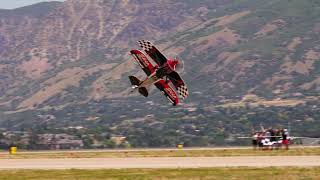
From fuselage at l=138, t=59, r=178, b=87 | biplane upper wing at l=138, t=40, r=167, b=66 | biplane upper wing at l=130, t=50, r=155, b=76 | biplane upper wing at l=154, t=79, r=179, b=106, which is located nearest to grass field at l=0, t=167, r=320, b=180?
fuselage at l=138, t=59, r=178, b=87

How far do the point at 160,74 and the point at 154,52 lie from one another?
9.95 feet

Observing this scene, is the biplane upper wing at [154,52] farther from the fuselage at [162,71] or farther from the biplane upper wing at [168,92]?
the biplane upper wing at [168,92]

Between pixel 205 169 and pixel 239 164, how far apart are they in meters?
6.20

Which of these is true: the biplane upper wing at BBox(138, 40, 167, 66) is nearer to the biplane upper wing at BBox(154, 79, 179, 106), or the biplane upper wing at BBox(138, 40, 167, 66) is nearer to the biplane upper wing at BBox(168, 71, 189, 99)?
the biplane upper wing at BBox(168, 71, 189, 99)

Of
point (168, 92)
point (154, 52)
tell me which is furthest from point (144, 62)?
point (168, 92)

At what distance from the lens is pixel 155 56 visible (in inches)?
3310

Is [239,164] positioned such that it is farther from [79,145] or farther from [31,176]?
[79,145]

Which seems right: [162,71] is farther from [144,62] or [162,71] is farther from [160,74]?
[144,62]

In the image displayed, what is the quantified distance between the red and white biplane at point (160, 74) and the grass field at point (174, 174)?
19297 millimetres

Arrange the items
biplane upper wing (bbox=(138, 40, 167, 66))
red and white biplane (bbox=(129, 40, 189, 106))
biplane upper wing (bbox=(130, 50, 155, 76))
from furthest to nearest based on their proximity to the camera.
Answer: biplane upper wing (bbox=(130, 50, 155, 76)), biplane upper wing (bbox=(138, 40, 167, 66)), red and white biplane (bbox=(129, 40, 189, 106))

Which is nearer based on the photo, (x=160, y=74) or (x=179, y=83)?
(x=160, y=74)

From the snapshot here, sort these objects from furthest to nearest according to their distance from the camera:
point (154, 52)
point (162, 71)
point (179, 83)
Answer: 1. point (154, 52)
2. point (179, 83)
3. point (162, 71)

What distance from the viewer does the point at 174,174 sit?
2329 inches

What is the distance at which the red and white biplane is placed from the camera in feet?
268
